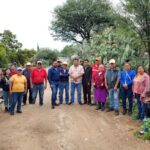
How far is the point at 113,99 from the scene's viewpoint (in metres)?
13.5

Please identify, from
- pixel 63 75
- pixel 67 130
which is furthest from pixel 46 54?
pixel 67 130

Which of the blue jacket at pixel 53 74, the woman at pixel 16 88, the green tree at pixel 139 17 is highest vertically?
the green tree at pixel 139 17

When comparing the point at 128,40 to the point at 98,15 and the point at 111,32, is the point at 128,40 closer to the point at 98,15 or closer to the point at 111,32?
the point at 111,32

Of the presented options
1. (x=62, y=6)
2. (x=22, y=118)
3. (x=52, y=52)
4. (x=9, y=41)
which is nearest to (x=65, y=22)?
(x=62, y=6)

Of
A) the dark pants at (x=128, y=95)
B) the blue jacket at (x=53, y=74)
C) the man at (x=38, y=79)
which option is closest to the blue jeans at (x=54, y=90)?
the blue jacket at (x=53, y=74)

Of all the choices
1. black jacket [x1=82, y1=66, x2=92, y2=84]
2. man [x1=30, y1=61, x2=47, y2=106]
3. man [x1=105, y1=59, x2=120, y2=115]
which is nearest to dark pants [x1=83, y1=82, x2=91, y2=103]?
black jacket [x1=82, y1=66, x2=92, y2=84]

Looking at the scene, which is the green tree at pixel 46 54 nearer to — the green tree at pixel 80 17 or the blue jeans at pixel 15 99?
the green tree at pixel 80 17

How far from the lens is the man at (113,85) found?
1330cm

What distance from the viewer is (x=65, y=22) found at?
141 ft

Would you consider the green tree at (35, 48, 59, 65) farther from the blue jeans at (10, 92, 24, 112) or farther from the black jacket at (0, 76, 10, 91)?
the blue jeans at (10, 92, 24, 112)

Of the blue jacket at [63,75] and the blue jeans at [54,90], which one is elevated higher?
the blue jacket at [63,75]

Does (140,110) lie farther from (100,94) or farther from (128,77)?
(100,94)

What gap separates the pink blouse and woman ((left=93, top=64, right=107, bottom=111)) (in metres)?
1.74

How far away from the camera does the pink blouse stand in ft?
39.1
